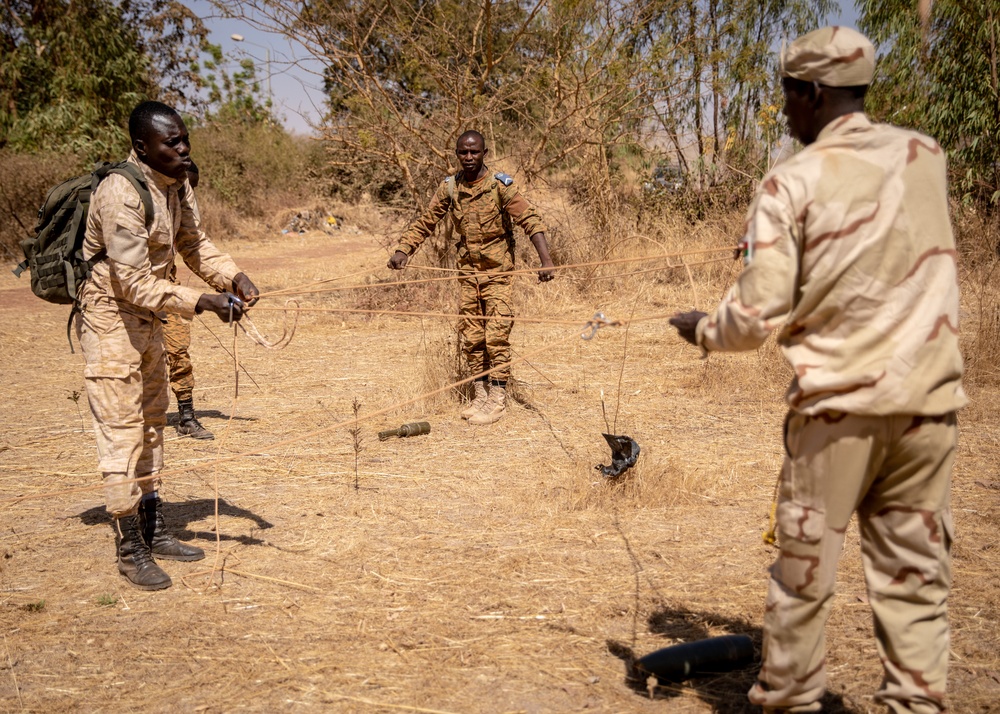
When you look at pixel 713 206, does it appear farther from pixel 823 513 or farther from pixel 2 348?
pixel 823 513

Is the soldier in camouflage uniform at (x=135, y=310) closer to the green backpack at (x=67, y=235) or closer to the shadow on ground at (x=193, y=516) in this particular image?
the green backpack at (x=67, y=235)

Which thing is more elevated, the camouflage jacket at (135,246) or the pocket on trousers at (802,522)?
the camouflage jacket at (135,246)

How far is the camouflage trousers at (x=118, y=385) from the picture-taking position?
13.2 ft

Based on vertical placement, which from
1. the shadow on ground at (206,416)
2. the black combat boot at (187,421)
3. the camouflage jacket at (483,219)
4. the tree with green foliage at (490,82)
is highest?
the tree with green foliage at (490,82)

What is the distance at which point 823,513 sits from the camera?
237 cm

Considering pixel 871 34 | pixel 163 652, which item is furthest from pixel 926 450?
pixel 871 34

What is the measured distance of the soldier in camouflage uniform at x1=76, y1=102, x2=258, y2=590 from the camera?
3.89 meters

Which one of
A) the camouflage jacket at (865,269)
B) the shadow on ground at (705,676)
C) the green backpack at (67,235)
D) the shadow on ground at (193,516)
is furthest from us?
the shadow on ground at (193,516)

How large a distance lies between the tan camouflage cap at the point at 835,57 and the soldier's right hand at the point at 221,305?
2.64m

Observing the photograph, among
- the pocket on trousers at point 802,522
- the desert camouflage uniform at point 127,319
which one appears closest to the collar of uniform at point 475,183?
the desert camouflage uniform at point 127,319

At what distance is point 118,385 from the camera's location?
13.3 feet

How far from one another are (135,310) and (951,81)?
12104 millimetres

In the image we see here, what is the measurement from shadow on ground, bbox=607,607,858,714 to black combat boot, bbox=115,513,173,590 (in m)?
2.22

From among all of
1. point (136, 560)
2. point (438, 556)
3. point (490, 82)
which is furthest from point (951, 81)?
point (136, 560)
